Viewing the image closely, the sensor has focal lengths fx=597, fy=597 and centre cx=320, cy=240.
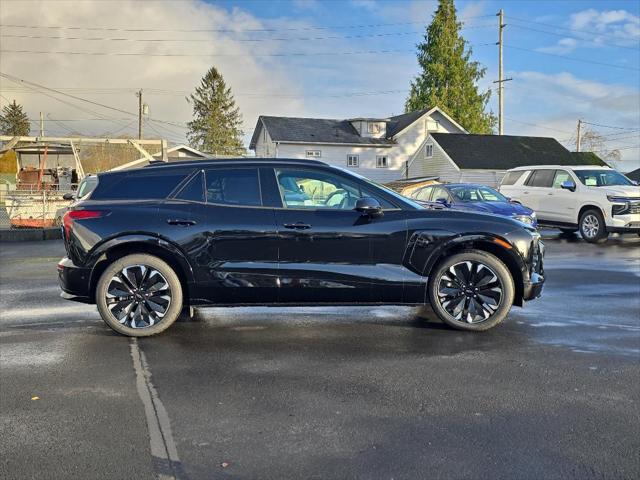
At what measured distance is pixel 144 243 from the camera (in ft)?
18.7

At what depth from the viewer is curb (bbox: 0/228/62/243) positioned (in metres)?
17.0

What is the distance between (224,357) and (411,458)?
2.32m

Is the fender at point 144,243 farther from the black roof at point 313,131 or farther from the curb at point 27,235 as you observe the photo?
the black roof at point 313,131

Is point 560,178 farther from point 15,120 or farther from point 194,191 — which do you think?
point 15,120

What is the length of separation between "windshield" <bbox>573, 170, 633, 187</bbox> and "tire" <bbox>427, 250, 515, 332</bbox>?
11469 millimetres

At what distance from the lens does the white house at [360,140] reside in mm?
44188

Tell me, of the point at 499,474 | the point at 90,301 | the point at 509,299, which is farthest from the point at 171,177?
the point at 499,474

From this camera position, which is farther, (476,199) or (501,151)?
(501,151)

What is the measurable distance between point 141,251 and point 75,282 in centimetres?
69

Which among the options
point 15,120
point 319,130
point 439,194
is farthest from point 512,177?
point 15,120

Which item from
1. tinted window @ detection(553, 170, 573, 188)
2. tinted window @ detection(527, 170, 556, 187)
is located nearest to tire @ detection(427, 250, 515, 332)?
tinted window @ detection(553, 170, 573, 188)

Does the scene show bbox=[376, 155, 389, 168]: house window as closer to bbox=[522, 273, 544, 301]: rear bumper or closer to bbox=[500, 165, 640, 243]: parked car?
bbox=[500, 165, 640, 243]: parked car

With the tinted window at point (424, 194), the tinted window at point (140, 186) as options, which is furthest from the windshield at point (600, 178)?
the tinted window at point (140, 186)

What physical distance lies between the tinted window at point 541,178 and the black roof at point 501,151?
69.5 feet
